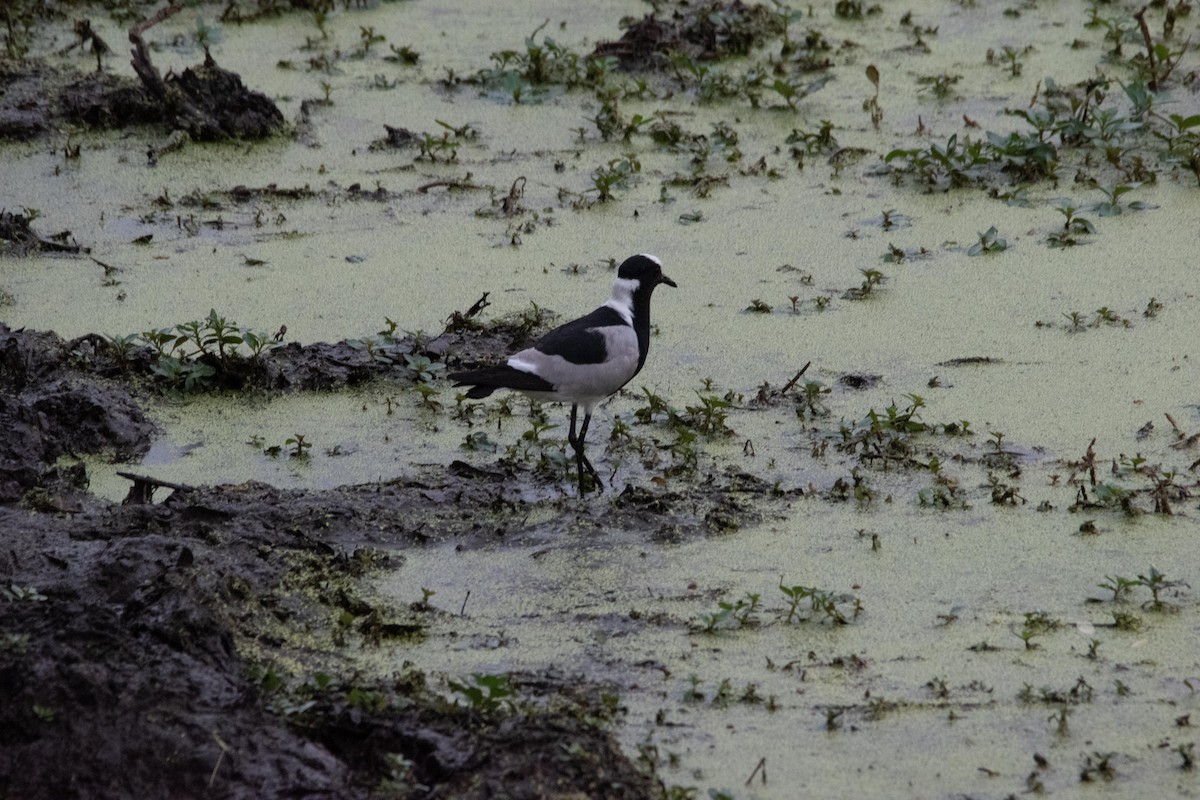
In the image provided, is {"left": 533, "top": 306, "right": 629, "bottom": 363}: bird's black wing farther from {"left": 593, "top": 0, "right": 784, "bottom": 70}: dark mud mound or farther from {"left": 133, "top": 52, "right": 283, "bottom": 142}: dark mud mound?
{"left": 593, "top": 0, "right": 784, "bottom": 70}: dark mud mound

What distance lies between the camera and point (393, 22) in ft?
26.2

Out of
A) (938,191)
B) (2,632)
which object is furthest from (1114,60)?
(2,632)

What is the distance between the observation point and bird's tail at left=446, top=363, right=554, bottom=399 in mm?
4277

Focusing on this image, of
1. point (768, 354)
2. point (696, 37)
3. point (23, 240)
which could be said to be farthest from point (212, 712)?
point (696, 37)

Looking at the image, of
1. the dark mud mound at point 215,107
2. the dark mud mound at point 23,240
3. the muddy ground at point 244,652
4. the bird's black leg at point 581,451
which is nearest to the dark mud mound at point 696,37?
the dark mud mound at point 215,107

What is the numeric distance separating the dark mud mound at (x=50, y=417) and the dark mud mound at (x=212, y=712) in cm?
73

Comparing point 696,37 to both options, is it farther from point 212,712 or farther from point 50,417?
point 212,712

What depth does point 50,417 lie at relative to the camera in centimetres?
445

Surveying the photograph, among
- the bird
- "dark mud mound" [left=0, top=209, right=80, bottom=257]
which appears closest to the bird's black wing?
the bird

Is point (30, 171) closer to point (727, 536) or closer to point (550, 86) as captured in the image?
point (550, 86)

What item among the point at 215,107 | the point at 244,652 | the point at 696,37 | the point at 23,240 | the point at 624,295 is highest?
the point at 696,37

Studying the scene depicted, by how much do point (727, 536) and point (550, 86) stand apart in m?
3.83

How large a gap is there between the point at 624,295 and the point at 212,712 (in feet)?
7.45

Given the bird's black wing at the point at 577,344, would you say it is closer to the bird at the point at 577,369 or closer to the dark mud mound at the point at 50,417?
the bird at the point at 577,369
